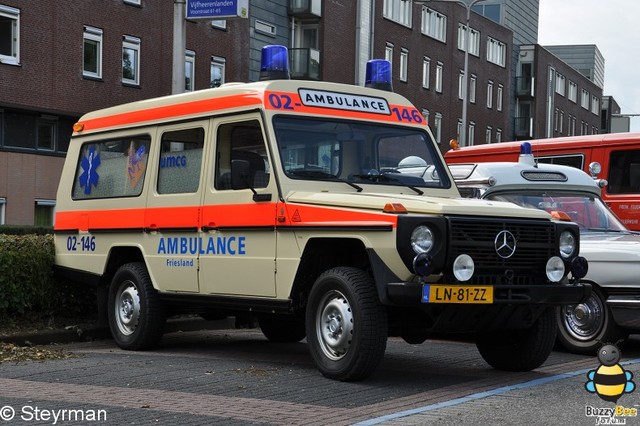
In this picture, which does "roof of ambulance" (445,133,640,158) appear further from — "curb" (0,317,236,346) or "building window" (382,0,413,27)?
"building window" (382,0,413,27)

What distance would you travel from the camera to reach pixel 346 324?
8.75 metres

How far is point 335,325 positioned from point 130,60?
2833 centimetres

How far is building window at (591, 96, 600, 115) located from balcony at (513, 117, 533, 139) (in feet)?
65.5

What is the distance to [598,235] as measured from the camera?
12.1 metres

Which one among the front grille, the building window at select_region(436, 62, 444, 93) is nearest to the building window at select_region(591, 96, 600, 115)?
the building window at select_region(436, 62, 444, 93)

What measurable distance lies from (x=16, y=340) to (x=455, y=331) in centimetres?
495

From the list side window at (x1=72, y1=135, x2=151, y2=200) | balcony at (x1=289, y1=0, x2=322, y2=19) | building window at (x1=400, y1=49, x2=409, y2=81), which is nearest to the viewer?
side window at (x1=72, y1=135, x2=151, y2=200)

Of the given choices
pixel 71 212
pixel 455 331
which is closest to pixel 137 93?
pixel 71 212

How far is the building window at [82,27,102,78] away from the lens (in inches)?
1340

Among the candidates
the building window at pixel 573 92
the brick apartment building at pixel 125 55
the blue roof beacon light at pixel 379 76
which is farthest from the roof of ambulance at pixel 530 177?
the building window at pixel 573 92

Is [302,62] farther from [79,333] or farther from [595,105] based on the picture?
[595,105]

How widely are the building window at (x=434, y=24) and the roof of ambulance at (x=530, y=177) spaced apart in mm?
44253

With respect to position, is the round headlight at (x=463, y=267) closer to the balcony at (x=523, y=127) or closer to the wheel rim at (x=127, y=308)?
the wheel rim at (x=127, y=308)

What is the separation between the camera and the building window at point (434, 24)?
5681 cm
